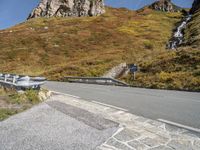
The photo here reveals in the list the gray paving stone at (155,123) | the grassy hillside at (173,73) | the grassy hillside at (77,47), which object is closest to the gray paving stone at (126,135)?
the gray paving stone at (155,123)

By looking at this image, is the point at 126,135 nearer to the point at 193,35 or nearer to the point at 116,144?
the point at 116,144

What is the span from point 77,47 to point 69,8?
61.1 meters

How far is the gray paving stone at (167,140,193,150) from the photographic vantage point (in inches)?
222

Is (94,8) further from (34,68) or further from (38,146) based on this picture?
(38,146)

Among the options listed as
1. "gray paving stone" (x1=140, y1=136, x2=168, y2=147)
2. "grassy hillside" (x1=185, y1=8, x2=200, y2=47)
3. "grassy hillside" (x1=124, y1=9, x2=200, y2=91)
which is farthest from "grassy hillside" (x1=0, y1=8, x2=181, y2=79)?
"gray paving stone" (x1=140, y1=136, x2=168, y2=147)

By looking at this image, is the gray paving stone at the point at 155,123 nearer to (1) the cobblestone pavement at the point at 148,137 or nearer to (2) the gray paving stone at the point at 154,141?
(1) the cobblestone pavement at the point at 148,137

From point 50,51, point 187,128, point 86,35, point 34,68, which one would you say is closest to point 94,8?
point 86,35

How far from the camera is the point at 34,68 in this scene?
49781 millimetres

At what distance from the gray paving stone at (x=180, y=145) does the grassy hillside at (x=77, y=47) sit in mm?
30088

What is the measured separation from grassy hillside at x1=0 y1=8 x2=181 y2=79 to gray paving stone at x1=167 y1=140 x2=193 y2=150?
98.7 feet

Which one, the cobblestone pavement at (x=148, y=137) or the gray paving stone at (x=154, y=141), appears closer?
the cobblestone pavement at (x=148, y=137)

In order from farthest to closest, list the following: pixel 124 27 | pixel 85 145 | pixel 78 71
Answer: pixel 124 27, pixel 78 71, pixel 85 145

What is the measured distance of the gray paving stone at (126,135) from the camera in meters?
6.34

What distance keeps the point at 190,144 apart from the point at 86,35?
65954 mm
